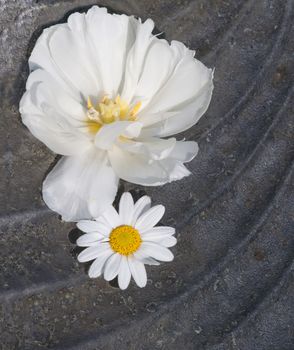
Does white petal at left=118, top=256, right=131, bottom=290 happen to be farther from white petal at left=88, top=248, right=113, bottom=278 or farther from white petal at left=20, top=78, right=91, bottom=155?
white petal at left=20, top=78, right=91, bottom=155

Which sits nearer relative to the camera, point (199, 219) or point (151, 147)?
point (151, 147)

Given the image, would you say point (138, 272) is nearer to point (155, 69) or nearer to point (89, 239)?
point (89, 239)

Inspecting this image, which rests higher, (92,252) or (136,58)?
(136,58)

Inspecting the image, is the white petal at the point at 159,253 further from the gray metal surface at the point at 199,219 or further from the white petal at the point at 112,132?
the white petal at the point at 112,132

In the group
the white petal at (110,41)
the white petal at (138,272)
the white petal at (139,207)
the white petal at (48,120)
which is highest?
the white petal at (110,41)

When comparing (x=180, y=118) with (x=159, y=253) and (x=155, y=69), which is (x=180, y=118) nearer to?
(x=155, y=69)

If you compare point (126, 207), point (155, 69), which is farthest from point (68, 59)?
point (126, 207)

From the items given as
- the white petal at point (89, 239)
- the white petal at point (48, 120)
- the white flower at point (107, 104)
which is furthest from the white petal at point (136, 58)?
the white petal at point (89, 239)

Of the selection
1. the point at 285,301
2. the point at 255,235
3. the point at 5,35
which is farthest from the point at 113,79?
the point at 285,301

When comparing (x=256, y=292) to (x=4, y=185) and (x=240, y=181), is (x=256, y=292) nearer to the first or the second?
(x=240, y=181)
